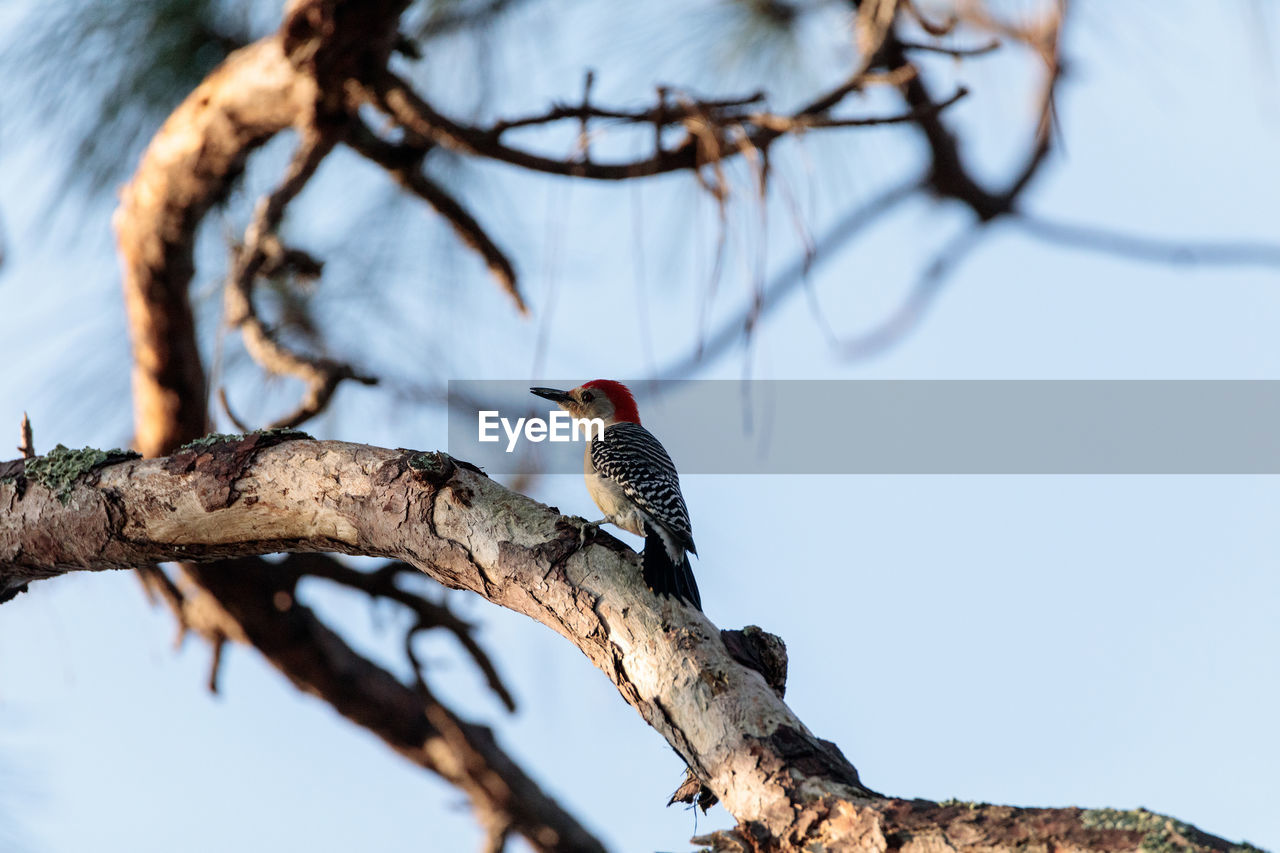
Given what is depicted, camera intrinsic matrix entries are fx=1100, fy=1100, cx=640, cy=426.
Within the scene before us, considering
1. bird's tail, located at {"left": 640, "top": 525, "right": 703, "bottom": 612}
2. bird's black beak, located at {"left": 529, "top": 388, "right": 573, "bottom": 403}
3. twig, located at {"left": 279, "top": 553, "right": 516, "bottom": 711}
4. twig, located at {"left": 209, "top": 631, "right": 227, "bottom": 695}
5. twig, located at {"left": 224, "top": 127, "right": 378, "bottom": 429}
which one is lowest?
bird's tail, located at {"left": 640, "top": 525, "right": 703, "bottom": 612}

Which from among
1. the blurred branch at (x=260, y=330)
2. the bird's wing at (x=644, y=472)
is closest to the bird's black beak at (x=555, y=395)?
the bird's wing at (x=644, y=472)

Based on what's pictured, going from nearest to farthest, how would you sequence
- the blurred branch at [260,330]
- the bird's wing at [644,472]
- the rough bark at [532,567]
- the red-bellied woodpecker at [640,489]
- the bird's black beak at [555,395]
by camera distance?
the rough bark at [532,567] → the red-bellied woodpecker at [640,489] → the bird's wing at [644,472] → the blurred branch at [260,330] → the bird's black beak at [555,395]

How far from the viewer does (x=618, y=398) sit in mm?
3570

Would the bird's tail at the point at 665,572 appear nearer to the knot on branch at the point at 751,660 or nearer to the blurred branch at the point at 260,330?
the knot on branch at the point at 751,660

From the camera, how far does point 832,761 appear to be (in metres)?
1.41

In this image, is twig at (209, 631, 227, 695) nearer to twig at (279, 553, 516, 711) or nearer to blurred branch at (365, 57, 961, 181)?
twig at (279, 553, 516, 711)

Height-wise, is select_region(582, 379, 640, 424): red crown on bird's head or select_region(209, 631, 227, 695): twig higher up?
select_region(582, 379, 640, 424): red crown on bird's head

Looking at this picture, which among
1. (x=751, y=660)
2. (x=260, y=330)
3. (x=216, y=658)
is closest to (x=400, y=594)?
(x=216, y=658)

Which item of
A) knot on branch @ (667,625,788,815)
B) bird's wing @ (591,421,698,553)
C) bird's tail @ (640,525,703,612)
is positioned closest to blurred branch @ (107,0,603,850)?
bird's wing @ (591,421,698,553)

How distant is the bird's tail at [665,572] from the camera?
166 centimetres

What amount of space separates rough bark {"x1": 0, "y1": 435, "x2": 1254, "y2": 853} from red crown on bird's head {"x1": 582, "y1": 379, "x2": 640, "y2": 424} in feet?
5.60

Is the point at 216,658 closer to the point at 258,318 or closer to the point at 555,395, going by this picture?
the point at 258,318

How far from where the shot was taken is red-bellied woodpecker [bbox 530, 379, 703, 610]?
186cm

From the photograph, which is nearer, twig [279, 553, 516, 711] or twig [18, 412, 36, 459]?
twig [18, 412, 36, 459]
